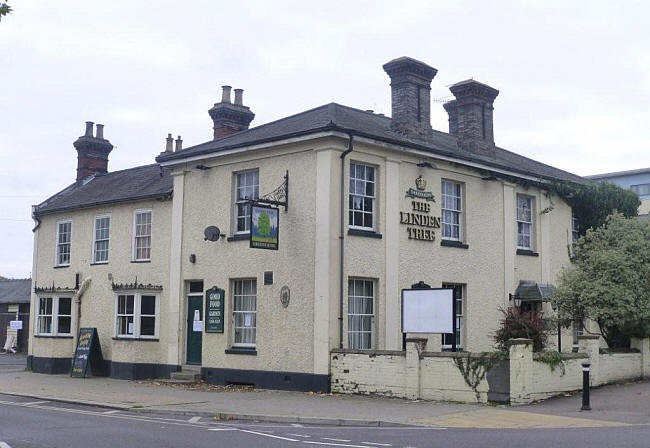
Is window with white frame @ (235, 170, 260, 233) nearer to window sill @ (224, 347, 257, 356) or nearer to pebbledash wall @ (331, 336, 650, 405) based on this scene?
window sill @ (224, 347, 257, 356)

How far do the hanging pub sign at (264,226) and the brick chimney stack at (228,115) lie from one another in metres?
8.39

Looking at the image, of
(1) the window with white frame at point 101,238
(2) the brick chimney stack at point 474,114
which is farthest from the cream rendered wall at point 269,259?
(2) the brick chimney stack at point 474,114

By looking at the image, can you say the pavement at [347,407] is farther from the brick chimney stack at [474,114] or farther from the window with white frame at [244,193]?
the brick chimney stack at [474,114]

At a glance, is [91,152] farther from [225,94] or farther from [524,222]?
[524,222]

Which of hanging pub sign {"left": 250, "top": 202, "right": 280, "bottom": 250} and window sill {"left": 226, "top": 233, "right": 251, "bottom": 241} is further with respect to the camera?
window sill {"left": 226, "top": 233, "right": 251, "bottom": 241}

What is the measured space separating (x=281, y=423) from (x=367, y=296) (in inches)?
256

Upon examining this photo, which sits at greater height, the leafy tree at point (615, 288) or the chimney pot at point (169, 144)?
the chimney pot at point (169, 144)

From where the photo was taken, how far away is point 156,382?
23094mm

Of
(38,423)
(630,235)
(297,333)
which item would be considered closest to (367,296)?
(297,333)

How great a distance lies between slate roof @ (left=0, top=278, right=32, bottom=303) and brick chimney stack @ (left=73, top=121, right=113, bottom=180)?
10.9 metres

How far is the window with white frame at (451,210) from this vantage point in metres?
23.1

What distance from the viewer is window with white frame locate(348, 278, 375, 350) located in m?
20.2

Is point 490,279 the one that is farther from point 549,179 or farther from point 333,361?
point 333,361

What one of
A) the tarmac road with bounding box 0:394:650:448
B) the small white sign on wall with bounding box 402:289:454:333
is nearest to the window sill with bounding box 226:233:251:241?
the small white sign on wall with bounding box 402:289:454:333
